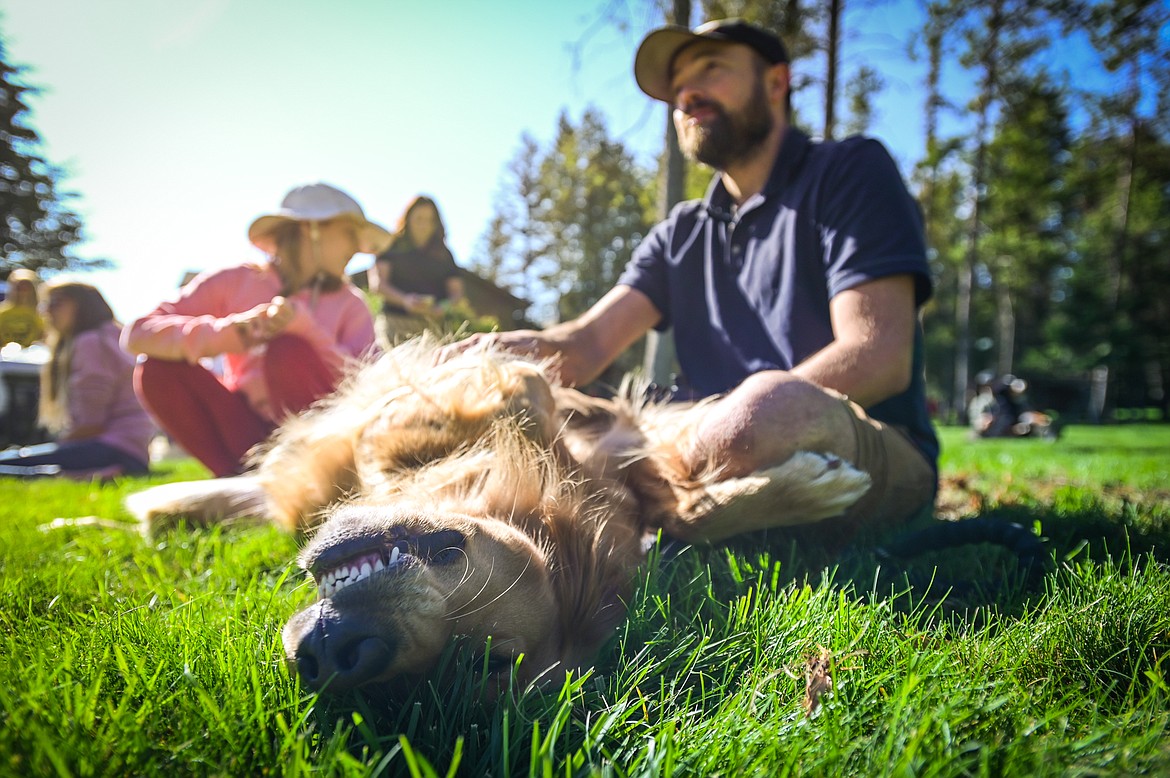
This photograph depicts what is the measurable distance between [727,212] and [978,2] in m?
11.7

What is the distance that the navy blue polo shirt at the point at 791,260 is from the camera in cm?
225

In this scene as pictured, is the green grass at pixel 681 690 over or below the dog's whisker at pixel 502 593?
below

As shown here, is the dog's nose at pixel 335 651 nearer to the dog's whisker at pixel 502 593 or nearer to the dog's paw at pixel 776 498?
the dog's whisker at pixel 502 593

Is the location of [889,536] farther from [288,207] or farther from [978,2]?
[978,2]

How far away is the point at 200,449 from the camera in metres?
3.78

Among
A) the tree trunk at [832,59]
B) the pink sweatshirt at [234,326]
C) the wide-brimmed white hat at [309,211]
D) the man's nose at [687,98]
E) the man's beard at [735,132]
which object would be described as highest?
the tree trunk at [832,59]

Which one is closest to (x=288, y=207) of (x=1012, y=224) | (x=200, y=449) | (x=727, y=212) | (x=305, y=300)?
(x=305, y=300)

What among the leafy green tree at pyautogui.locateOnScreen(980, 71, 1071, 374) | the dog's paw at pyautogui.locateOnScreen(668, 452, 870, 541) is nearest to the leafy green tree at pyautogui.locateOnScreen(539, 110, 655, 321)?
the leafy green tree at pyautogui.locateOnScreen(980, 71, 1071, 374)

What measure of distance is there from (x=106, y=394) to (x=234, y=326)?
11.2 ft

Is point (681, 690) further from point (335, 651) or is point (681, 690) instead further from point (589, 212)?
point (589, 212)

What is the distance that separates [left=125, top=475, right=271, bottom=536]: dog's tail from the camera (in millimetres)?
2441

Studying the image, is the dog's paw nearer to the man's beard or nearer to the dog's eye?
the dog's eye

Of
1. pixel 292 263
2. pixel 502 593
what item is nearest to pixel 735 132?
pixel 502 593

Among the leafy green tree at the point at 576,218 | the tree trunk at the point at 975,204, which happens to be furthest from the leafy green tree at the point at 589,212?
the tree trunk at the point at 975,204
